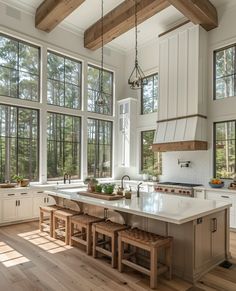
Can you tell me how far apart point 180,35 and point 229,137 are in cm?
276

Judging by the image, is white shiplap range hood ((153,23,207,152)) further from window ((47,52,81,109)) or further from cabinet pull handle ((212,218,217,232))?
cabinet pull handle ((212,218,217,232))

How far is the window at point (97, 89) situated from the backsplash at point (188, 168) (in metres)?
2.37

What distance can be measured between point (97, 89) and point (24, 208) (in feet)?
13.2

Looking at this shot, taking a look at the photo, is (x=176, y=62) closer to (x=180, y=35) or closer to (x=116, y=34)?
(x=180, y=35)

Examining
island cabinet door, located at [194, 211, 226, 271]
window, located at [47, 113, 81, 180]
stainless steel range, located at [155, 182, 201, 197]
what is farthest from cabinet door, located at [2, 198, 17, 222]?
island cabinet door, located at [194, 211, 226, 271]

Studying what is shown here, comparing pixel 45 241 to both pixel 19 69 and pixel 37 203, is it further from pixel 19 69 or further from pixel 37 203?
pixel 19 69

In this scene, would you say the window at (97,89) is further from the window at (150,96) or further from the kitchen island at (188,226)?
the kitchen island at (188,226)

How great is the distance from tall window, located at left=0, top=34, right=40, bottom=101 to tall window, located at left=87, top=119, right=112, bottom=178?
194cm

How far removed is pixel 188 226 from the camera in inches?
117

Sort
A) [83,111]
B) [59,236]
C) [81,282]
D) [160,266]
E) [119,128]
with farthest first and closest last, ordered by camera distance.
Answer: [119,128] < [83,111] < [59,236] < [160,266] < [81,282]

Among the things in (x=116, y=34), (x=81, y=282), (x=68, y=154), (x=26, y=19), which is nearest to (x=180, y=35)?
(x=116, y=34)

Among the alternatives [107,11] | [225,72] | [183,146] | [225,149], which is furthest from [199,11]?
[225,149]

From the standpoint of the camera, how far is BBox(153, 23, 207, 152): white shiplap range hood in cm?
584

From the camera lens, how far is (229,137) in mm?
5789
